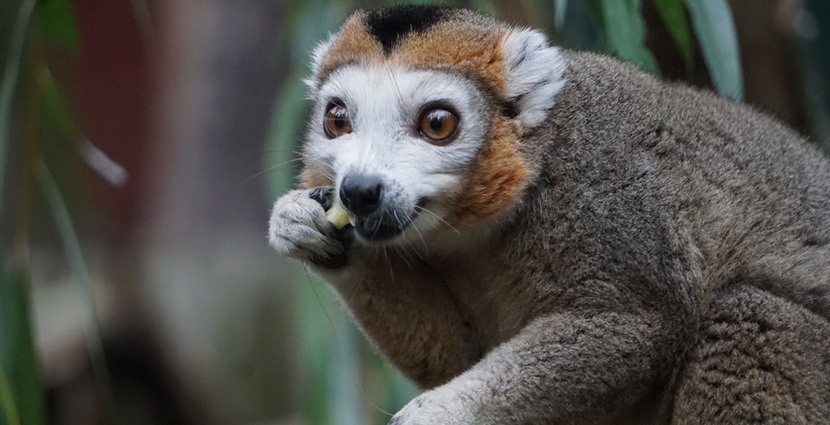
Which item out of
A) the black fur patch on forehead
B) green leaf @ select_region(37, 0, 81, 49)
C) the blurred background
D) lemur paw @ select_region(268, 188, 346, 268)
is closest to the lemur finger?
lemur paw @ select_region(268, 188, 346, 268)

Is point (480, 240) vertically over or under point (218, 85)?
under

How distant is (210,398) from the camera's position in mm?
7145

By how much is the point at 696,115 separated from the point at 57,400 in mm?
5513

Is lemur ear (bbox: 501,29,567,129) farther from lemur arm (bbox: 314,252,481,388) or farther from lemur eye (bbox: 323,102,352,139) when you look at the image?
lemur arm (bbox: 314,252,481,388)

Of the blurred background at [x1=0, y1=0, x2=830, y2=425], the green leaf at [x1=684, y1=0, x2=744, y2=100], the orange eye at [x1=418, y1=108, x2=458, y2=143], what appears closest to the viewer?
the orange eye at [x1=418, y1=108, x2=458, y2=143]

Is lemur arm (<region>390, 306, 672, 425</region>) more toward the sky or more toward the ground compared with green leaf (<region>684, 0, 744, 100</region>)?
more toward the ground

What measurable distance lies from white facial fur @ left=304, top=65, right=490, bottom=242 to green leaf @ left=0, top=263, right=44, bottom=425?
183cm

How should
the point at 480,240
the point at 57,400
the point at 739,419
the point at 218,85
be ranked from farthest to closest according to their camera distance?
1. the point at 57,400
2. the point at 218,85
3. the point at 480,240
4. the point at 739,419

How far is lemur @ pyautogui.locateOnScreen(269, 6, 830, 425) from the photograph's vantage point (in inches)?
111

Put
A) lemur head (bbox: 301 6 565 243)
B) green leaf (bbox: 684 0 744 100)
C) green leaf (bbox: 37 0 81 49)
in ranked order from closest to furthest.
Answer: lemur head (bbox: 301 6 565 243) < green leaf (bbox: 684 0 744 100) < green leaf (bbox: 37 0 81 49)

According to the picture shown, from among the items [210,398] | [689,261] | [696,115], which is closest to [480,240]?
[689,261]

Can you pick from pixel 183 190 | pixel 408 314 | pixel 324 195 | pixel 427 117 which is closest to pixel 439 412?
pixel 408 314

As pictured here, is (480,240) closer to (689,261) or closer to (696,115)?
(689,261)

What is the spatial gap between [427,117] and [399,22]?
363 millimetres
